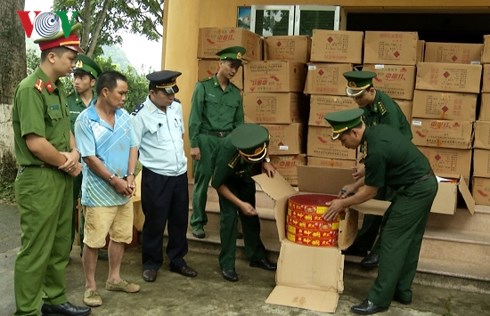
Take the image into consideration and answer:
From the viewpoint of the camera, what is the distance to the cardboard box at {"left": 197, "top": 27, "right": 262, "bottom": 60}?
5.59 meters

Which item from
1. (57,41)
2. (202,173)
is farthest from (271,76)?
(57,41)

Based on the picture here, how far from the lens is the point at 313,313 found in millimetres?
3633

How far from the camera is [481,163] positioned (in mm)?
5039

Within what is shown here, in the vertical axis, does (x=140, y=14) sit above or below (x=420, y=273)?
above

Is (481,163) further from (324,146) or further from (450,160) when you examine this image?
(324,146)

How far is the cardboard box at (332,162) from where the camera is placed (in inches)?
216

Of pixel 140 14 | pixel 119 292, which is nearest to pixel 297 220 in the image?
pixel 119 292

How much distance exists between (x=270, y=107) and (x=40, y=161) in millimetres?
2947

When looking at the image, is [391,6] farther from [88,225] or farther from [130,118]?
[88,225]

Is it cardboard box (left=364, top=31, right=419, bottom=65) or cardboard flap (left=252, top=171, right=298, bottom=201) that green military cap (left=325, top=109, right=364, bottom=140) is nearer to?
cardboard flap (left=252, top=171, right=298, bottom=201)

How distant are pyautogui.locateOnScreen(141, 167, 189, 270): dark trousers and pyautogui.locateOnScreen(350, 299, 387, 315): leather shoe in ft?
4.82

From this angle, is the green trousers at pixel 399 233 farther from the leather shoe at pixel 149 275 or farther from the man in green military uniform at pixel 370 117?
the leather shoe at pixel 149 275

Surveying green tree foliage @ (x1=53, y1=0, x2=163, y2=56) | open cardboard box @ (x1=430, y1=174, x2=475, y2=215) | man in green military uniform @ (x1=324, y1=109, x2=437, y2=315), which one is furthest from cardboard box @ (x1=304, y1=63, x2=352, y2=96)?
green tree foliage @ (x1=53, y1=0, x2=163, y2=56)

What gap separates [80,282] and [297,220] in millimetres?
1707
